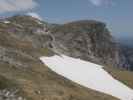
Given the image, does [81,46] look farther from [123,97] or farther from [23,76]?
[23,76]

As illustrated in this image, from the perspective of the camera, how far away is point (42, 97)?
40.8 metres

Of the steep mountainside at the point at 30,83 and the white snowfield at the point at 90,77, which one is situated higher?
the steep mountainside at the point at 30,83

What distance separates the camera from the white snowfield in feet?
214

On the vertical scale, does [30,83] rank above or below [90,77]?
above

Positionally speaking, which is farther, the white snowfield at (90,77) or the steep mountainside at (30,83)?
the white snowfield at (90,77)

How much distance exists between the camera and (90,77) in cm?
7162

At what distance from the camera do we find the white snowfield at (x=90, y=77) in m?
65.2

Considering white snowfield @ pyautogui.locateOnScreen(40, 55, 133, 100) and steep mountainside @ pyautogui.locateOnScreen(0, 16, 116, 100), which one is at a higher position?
steep mountainside @ pyautogui.locateOnScreen(0, 16, 116, 100)

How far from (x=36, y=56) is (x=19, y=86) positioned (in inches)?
1173

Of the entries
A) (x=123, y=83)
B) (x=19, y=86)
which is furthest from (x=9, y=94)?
(x=123, y=83)

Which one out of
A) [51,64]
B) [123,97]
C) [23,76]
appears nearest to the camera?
[23,76]

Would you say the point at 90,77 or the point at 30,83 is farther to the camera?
the point at 90,77

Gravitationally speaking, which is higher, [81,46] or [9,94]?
[9,94]

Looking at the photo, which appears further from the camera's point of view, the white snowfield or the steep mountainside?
the white snowfield
